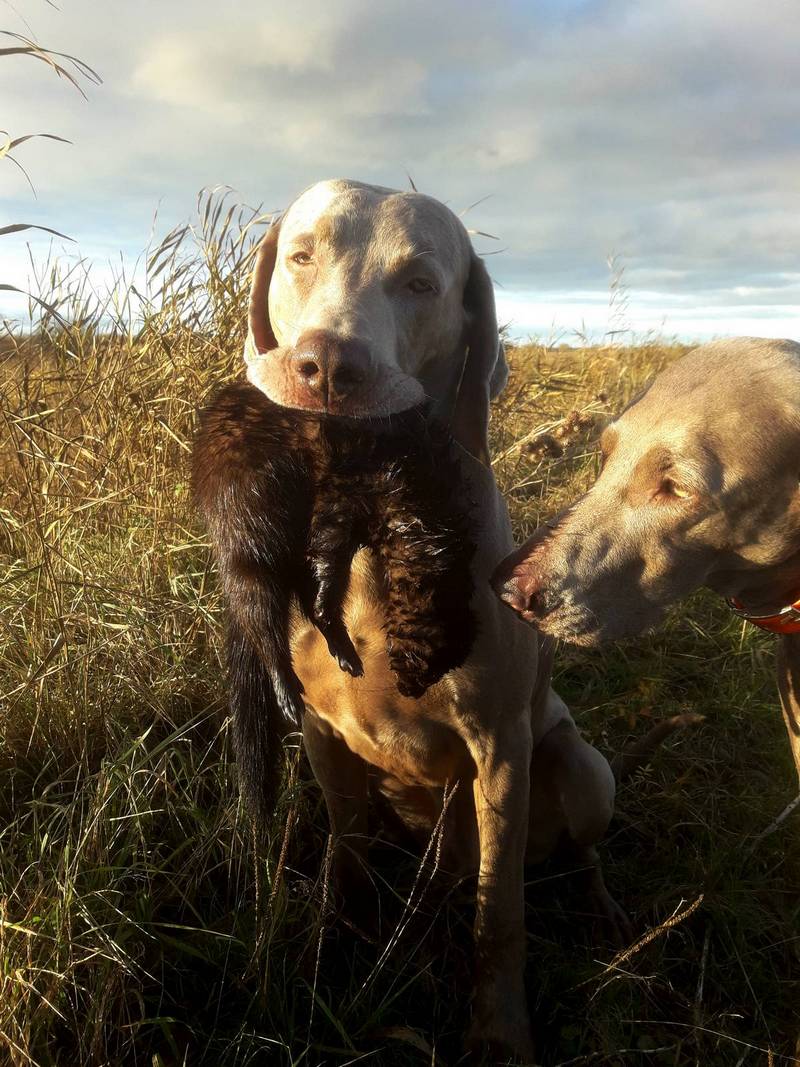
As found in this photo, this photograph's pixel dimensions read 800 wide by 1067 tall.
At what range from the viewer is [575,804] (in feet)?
7.34

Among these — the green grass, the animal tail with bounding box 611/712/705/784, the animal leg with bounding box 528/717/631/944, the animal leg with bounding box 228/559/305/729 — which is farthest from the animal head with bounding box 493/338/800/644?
the animal tail with bounding box 611/712/705/784

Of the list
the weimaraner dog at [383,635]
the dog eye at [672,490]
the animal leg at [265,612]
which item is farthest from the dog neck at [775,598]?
the animal leg at [265,612]

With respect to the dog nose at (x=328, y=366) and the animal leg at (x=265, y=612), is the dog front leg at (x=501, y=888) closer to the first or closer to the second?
the animal leg at (x=265, y=612)

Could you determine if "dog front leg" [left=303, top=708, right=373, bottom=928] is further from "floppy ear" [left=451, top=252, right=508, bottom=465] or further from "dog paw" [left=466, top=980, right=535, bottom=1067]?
"floppy ear" [left=451, top=252, right=508, bottom=465]

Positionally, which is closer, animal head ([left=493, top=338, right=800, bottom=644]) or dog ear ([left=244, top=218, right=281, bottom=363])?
animal head ([left=493, top=338, right=800, bottom=644])

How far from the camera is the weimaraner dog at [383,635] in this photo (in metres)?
1.84

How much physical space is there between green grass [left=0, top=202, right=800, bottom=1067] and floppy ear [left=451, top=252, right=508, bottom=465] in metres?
0.98

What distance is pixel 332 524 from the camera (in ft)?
5.17

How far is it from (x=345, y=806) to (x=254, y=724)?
0.46 metres

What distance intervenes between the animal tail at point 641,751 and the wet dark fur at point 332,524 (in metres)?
1.12

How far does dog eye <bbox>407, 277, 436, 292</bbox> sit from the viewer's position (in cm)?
191

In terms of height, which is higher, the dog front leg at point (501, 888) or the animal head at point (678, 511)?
the animal head at point (678, 511)

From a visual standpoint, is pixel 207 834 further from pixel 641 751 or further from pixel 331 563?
pixel 641 751

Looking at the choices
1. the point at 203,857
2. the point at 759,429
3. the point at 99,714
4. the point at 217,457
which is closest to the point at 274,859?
the point at 203,857
